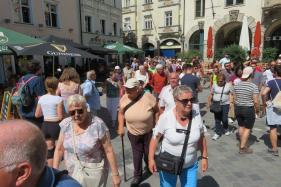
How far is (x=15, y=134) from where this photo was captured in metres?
1.25

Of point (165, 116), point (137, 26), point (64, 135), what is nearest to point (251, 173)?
point (165, 116)

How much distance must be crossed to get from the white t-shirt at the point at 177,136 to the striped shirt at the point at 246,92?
2578 millimetres

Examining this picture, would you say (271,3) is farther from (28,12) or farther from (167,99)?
(167,99)

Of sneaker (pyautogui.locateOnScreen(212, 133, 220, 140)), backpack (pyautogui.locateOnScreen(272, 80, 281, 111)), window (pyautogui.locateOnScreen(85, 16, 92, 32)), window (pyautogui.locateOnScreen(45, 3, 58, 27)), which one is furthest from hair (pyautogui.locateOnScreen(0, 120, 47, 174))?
window (pyautogui.locateOnScreen(85, 16, 92, 32))

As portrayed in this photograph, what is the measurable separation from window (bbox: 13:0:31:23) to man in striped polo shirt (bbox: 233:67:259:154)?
48.7 ft

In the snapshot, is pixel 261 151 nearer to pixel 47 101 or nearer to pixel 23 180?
pixel 47 101

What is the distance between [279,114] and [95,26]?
21745 mm

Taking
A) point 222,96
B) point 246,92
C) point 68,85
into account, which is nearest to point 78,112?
point 68,85

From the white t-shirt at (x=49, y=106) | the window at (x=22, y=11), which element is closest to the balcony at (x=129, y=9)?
the window at (x=22, y=11)

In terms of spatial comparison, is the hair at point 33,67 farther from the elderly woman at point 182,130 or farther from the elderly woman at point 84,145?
the elderly woman at point 182,130

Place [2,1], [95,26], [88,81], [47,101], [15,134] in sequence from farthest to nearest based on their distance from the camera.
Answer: [95,26] → [2,1] → [88,81] → [47,101] → [15,134]

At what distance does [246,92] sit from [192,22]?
2647 centimetres

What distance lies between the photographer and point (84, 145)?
9.24ft

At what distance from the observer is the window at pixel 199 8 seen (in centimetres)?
2909
